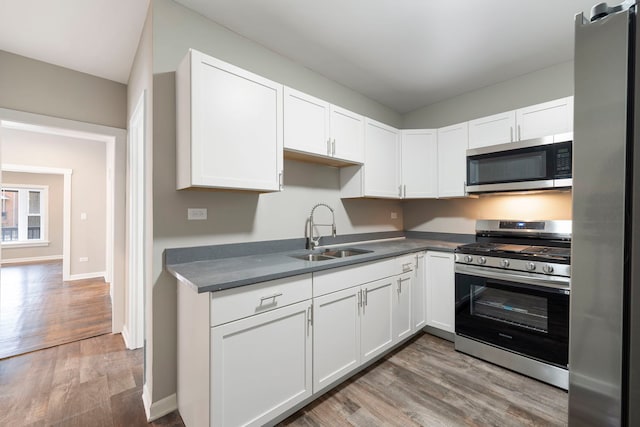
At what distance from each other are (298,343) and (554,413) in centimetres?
171

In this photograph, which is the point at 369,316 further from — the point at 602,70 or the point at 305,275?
the point at 602,70

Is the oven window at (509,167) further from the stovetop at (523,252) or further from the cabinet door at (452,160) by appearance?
the stovetop at (523,252)

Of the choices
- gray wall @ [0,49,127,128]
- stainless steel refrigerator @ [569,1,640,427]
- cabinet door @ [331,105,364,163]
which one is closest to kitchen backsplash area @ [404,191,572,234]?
cabinet door @ [331,105,364,163]

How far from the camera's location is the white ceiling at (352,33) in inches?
75.9

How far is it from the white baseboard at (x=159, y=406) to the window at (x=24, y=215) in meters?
7.84

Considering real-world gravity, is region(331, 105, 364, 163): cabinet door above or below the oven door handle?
above

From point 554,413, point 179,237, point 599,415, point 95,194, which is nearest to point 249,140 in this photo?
point 179,237

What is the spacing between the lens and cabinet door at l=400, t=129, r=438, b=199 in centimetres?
319

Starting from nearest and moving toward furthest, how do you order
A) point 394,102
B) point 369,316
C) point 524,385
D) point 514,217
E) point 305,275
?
point 305,275 → point 524,385 → point 369,316 → point 514,217 → point 394,102

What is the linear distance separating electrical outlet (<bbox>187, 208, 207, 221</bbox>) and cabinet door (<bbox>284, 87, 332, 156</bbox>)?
772 millimetres

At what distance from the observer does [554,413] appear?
1.79 m

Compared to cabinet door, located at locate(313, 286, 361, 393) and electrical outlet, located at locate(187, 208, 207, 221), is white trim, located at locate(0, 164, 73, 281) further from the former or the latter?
cabinet door, located at locate(313, 286, 361, 393)

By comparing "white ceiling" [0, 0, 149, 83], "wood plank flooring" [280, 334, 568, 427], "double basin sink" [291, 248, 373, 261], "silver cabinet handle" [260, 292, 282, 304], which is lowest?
"wood plank flooring" [280, 334, 568, 427]

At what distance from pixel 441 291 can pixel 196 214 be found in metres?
2.38
